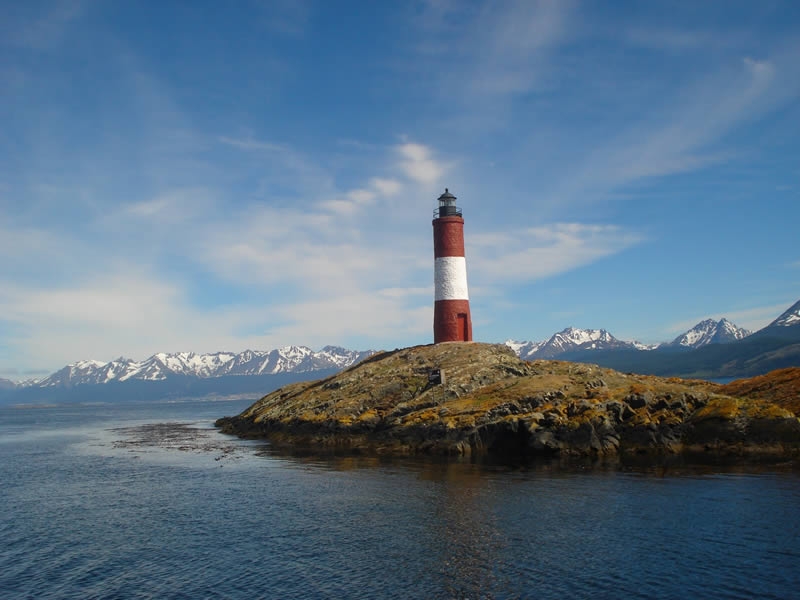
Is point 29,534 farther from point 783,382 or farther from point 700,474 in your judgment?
point 783,382

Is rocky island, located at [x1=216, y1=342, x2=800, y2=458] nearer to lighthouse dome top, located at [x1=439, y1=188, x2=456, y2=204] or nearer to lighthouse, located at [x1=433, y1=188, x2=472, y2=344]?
lighthouse, located at [x1=433, y1=188, x2=472, y2=344]

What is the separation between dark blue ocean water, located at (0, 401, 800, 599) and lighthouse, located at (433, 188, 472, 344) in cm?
3774

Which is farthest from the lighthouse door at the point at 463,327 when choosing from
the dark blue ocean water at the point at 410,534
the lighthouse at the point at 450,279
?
the dark blue ocean water at the point at 410,534

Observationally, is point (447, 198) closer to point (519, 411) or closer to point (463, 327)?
point (463, 327)

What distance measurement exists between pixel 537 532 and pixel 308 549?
13.1 metres

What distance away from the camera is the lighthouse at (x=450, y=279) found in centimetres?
9269

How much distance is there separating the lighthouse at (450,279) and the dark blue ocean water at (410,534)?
1486 inches

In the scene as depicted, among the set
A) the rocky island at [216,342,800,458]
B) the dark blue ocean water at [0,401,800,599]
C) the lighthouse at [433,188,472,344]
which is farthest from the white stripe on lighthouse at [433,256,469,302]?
the dark blue ocean water at [0,401,800,599]

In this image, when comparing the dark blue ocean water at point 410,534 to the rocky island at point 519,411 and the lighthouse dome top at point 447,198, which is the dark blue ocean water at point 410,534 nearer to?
the rocky island at point 519,411

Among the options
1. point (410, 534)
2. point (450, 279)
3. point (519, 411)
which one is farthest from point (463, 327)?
point (410, 534)

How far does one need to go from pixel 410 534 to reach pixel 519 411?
3369cm

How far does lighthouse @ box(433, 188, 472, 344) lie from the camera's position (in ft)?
304

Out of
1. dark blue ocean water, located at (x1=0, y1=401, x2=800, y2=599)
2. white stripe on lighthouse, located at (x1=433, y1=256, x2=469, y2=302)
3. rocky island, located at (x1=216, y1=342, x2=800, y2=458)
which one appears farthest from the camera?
white stripe on lighthouse, located at (x1=433, y1=256, x2=469, y2=302)

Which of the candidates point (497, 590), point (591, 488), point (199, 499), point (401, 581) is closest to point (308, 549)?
point (401, 581)
